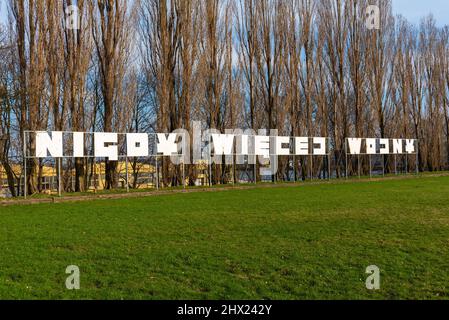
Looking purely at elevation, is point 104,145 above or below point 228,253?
above

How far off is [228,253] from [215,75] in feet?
53.9

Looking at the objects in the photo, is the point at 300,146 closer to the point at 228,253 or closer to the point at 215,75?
the point at 215,75

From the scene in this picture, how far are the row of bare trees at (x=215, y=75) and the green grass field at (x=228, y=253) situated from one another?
8101 mm

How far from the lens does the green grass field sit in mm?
4098

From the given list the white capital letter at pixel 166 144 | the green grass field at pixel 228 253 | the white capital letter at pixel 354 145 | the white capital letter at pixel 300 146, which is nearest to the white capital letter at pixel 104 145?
the white capital letter at pixel 166 144

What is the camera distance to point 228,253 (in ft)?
18.6

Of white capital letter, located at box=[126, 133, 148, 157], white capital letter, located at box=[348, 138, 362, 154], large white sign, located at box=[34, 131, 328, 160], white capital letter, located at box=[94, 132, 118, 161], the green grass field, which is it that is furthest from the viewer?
white capital letter, located at box=[348, 138, 362, 154]

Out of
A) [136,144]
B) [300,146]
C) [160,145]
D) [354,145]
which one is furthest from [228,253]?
[354,145]

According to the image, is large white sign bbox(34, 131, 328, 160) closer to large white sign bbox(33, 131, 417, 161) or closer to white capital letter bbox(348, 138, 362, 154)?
large white sign bbox(33, 131, 417, 161)

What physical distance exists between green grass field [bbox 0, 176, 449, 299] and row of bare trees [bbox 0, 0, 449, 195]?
8.10m

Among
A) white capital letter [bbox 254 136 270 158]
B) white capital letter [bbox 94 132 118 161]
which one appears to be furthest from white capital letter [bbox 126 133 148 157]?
white capital letter [bbox 254 136 270 158]

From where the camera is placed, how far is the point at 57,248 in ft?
19.9
